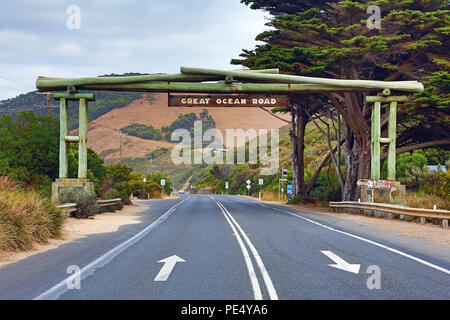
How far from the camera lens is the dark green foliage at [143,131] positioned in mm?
179188

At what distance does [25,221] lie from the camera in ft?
43.6

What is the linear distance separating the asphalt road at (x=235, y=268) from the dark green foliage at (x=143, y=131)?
166m

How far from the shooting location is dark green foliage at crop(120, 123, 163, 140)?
179188mm

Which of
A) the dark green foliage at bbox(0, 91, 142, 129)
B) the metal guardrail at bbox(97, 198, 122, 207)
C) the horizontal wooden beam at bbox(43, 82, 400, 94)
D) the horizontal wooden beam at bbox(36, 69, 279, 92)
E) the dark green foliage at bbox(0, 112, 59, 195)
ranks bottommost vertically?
the metal guardrail at bbox(97, 198, 122, 207)

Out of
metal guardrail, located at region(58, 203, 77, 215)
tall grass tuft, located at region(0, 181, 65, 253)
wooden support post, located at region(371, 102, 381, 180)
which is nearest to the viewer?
tall grass tuft, located at region(0, 181, 65, 253)

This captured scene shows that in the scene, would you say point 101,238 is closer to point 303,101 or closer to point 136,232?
point 136,232

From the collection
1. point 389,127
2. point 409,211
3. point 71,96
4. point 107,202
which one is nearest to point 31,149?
point 107,202

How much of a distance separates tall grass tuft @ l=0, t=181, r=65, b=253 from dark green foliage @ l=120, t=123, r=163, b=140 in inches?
6494

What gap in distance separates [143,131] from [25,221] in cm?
17001

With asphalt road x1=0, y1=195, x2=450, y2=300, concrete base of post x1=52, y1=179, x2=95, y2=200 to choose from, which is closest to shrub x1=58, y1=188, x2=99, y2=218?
concrete base of post x1=52, y1=179, x2=95, y2=200

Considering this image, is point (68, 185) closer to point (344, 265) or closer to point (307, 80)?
point (307, 80)

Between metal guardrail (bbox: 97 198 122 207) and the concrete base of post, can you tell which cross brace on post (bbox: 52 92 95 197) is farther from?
metal guardrail (bbox: 97 198 122 207)
